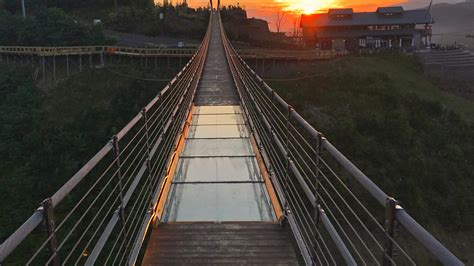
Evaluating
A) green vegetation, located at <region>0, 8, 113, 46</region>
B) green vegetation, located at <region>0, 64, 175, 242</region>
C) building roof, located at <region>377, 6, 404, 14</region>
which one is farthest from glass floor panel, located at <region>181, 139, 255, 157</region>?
building roof, located at <region>377, 6, 404, 14</region>

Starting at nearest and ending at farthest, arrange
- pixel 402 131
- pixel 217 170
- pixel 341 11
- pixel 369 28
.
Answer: pixel 217 170 → pixel 402 131 → pixel 369 28 → pixel 341 11

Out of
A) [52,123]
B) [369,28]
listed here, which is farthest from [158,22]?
[52,123]

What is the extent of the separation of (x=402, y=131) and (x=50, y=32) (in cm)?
2660

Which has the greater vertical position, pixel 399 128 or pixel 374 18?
pixel 374 18

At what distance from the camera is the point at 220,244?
3.53m

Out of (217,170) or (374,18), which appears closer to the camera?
(217,170)

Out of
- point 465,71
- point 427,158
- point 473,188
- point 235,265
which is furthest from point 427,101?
point 235,265

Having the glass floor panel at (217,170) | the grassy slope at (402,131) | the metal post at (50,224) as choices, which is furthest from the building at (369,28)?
the metal post at (50,224)

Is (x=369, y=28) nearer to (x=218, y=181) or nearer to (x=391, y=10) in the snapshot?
(x=391, y=10)

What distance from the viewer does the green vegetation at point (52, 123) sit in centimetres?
1653

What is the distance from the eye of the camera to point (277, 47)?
38750 millimetres

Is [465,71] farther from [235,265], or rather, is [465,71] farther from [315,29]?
[235,265]

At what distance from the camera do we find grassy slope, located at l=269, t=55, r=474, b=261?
16328 mm

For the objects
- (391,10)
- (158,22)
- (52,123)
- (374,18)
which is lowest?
(52,123)
